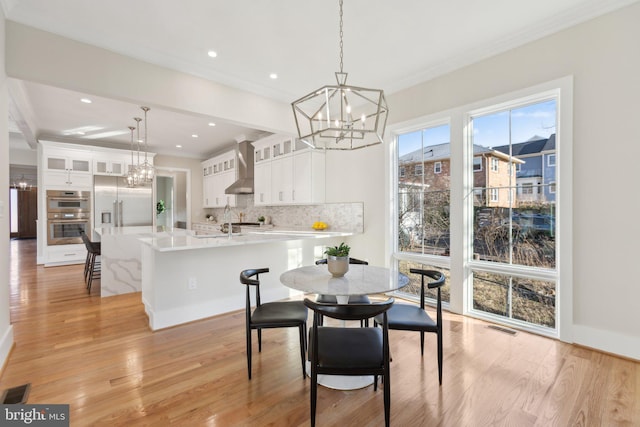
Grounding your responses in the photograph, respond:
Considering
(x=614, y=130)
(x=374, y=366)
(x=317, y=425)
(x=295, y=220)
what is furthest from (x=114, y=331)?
(x=614, y=130)

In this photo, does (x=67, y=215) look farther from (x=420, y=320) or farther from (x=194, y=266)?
(x=420, y=320)

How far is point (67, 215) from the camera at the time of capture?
6.46 m

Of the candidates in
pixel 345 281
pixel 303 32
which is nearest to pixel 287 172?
pixel 303 32

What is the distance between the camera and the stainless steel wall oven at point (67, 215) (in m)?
6.26

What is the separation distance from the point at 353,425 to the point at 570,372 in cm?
175

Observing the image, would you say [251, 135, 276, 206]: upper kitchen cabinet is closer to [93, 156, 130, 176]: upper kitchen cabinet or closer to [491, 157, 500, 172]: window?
[93, 156, 130, 176]: upper kitchen cabinet

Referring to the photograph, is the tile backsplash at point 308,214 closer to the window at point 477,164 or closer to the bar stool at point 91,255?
the window at point 477,164

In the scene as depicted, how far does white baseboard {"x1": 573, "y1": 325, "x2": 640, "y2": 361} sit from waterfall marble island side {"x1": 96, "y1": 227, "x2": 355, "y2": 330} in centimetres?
Answer: 269

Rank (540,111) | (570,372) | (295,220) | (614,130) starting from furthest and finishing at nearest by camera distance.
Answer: (295,220)
(540,111)
(614,130)
(570,372)

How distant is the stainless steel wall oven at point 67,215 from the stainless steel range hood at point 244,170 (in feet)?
10.7

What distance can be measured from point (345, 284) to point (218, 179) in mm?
6493

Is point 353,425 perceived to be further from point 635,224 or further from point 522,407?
point 635,224

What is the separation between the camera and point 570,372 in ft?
7.18

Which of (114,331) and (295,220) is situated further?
(295,220)
